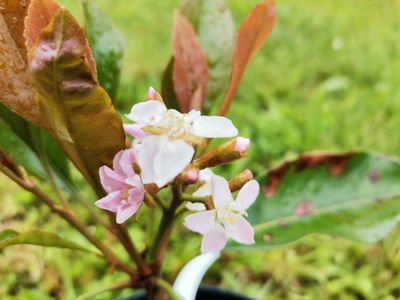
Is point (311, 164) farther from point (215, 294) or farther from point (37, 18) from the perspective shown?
point (37, 18)

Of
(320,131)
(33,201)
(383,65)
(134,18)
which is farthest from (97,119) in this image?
(134,18)

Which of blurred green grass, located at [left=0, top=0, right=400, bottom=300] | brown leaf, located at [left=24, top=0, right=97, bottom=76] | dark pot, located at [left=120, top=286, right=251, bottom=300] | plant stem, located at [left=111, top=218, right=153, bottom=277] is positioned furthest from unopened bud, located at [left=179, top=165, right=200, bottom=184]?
dark pot, located at [left=120, top=286, right=251, bottom=300]

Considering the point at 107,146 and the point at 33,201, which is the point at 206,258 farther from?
the point at 33,201

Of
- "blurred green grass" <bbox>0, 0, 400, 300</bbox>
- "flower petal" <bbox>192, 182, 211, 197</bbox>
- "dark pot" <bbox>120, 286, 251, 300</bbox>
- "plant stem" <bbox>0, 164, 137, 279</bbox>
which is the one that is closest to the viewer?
"flower petal" <bbox>192, 182, 211, 197</bbox>

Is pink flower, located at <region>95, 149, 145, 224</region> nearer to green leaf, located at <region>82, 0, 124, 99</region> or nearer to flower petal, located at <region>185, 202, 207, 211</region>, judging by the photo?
flower petal, located at <region>185, 202, 207, 211</region>

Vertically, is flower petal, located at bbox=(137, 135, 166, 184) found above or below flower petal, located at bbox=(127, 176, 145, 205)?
above

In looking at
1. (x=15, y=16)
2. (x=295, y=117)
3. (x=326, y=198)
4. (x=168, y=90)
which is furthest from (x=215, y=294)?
(x=295, y=117)
